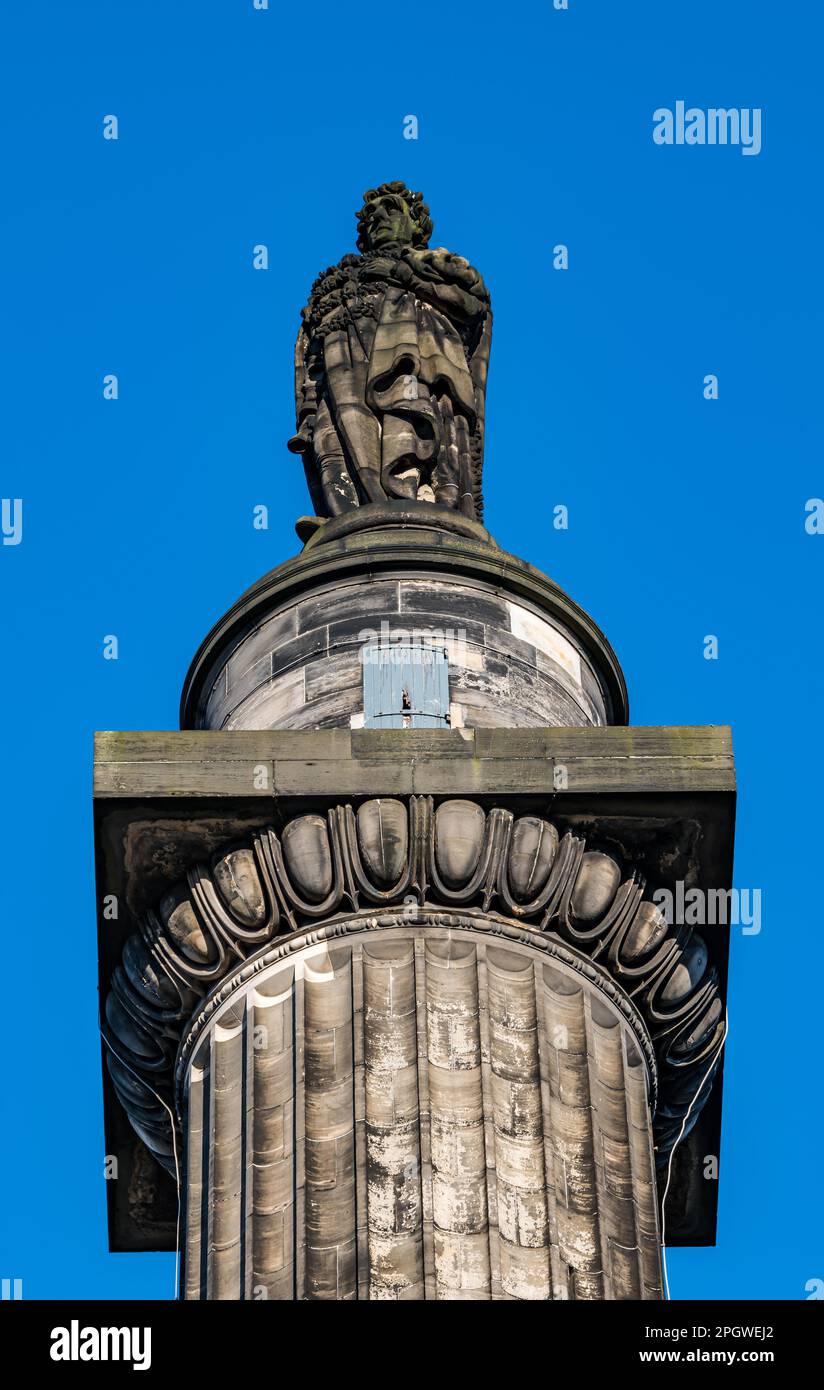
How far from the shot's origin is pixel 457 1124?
2214cm

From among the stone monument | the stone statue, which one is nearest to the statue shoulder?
the stone statue

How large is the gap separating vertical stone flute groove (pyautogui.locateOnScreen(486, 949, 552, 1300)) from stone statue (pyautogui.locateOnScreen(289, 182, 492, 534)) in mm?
7160

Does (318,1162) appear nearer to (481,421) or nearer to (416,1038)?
(416,1038)

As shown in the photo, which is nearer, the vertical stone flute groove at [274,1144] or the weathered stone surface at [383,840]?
the vertical stone flute groove at [274,1144]

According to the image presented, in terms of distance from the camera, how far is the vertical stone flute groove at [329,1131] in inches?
839

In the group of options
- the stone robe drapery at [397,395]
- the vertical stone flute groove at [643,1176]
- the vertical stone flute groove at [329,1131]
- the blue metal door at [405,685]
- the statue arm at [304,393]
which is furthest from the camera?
the statue arm at [304,393]

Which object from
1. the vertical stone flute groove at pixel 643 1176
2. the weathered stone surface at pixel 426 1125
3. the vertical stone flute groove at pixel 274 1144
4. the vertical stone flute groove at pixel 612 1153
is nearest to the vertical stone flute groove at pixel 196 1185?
the weathered stone surface at pixel 426 1125

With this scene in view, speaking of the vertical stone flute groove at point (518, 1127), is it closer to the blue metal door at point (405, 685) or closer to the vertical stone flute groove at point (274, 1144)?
the vertical stone flute groove at point (274, 1144)

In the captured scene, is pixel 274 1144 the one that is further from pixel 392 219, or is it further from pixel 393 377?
pixel 392 219

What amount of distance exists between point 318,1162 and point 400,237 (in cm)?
1295

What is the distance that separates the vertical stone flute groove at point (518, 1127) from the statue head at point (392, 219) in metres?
11.0

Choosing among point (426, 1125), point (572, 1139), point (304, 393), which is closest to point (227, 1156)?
point (426, 1125)

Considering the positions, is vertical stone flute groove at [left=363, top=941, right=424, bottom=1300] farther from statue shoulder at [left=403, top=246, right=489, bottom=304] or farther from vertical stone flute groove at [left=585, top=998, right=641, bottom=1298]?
statue shoulder at [left=403, top=246, right=489, bottom=304]
